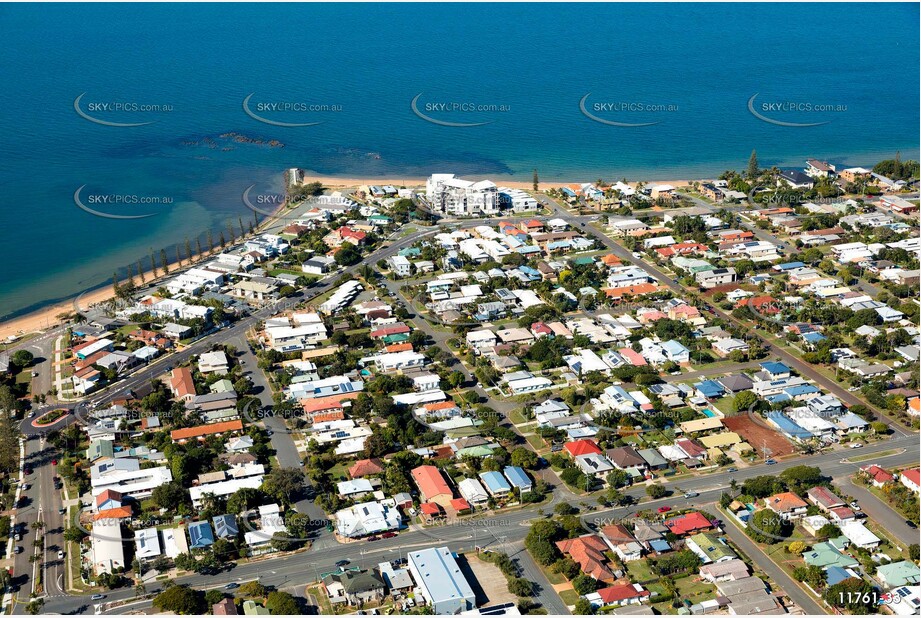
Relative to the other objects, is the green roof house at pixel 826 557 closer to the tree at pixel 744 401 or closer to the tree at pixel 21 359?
the tree at pixel 744 401

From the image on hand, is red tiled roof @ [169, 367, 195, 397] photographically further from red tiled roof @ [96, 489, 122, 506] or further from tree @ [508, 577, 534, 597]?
tree @ [508, 577, 534, 597]

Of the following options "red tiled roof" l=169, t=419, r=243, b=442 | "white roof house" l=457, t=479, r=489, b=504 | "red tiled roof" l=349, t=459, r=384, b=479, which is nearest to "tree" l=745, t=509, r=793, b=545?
"white roof house" l=457, t=479, r=489, b=504

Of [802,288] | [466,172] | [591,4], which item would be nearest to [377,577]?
[802,288]

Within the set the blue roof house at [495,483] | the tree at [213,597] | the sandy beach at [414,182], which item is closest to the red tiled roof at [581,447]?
the blue roof house at [495,483]

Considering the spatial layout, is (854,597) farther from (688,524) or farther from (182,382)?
(182,382)

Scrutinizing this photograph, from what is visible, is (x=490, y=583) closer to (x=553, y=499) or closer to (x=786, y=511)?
(x=553, y=499)
